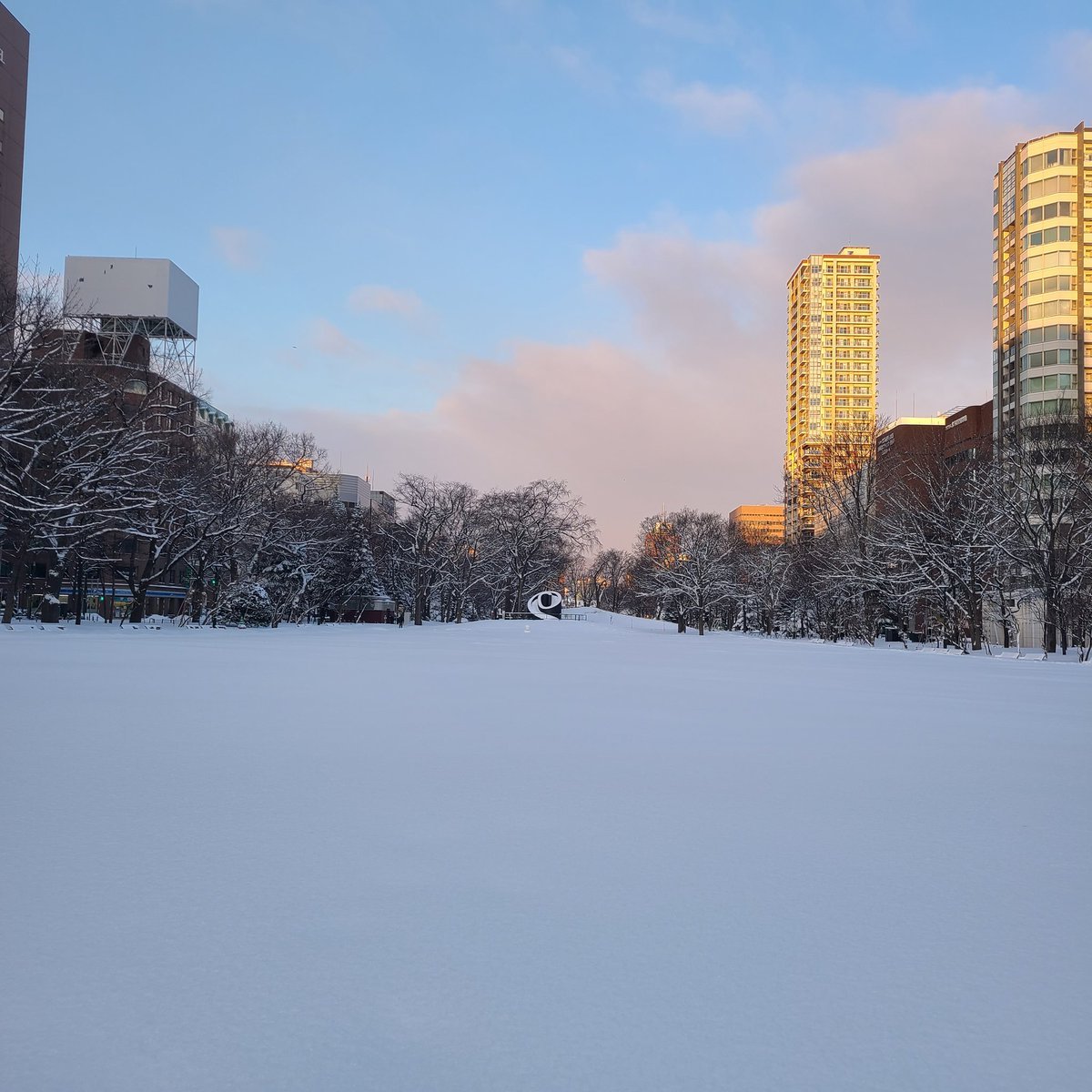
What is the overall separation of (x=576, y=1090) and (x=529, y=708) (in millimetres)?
9182

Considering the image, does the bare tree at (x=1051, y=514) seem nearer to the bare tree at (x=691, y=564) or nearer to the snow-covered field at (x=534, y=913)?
the snow-covered field at (x=534, y=913)

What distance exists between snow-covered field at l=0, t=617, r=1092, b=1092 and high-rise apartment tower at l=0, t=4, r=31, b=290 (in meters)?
82.3

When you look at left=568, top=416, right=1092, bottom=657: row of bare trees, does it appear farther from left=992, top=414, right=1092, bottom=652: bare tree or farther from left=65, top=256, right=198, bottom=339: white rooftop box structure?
left=65, top=256, right=198, bottom=339: white rooftop box structure

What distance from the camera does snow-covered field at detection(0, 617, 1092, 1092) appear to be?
2.58m

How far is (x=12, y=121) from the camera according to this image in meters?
76.9

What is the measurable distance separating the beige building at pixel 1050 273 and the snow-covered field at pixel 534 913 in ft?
247

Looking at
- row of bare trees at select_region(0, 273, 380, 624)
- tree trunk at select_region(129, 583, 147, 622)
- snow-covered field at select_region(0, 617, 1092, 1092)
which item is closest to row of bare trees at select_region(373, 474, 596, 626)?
row of bare trees at select_region(0, 273, 380, 624)

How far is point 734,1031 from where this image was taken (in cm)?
273

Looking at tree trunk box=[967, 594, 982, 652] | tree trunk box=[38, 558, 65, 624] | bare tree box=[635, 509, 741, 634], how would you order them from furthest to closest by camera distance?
bare tree box=[635, 509, 741, 634] < tree trunk box=[967, 594, 982, 652] < tree trunk box=[38, 558, 65, 624]

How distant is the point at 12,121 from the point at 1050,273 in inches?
3388

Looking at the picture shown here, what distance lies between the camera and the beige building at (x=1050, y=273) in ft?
240

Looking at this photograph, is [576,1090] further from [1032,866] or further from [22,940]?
[1032,866]

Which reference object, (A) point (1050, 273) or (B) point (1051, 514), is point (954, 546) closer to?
(B) point (1051, 514)

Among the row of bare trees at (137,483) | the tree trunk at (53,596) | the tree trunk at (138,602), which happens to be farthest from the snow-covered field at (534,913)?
the tree trunk at (138,602)
